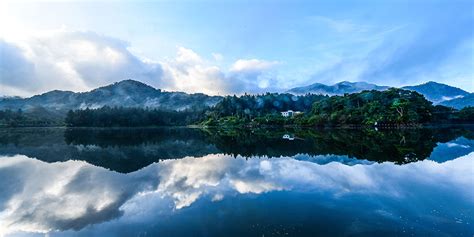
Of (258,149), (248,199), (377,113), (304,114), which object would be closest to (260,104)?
(304,114)

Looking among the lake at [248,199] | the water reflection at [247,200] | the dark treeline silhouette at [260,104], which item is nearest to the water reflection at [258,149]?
the lake at [248,199]

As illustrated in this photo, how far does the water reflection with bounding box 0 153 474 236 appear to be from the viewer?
8.15 metres

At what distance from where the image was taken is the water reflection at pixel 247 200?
26.7 ft

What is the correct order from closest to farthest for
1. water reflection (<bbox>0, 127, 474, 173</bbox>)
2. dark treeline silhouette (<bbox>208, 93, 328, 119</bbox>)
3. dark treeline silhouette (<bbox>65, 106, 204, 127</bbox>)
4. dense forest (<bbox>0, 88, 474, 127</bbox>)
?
water reflection (<bbox>0, 127, 474, 173</bbox>), dense forest (<bbox>0, 88, 474, 127</bbox>), dark treeline silhouette (<bbox>65, 106, 204, 127</bbox>), dark treeline silhouette (<bbox>208, 93, 328, 119</bbox>)

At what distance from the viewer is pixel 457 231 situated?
7508 mm

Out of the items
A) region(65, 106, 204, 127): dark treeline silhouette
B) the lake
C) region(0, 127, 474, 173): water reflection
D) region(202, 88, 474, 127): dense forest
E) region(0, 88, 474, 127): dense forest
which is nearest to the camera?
the lake

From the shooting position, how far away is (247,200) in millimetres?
10734

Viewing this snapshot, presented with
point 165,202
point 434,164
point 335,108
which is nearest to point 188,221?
point 165,202

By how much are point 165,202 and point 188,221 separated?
235cm

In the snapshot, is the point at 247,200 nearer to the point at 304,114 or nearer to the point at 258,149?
the point at 258,149

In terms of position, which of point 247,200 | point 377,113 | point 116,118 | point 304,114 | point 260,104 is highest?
point 260,104

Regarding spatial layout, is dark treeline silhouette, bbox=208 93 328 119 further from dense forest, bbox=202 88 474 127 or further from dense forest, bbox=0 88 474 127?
dense forest, bbox=202 88 474 127

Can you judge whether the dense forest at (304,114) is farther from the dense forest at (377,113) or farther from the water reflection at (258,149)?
the water reflection at (258,149)

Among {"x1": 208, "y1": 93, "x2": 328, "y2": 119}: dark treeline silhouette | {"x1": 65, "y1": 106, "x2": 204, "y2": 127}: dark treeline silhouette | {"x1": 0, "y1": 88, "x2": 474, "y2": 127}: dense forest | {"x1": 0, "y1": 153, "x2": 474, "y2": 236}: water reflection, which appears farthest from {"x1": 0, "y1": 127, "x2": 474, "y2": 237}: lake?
{"x1": 208, "y1": 93, "x2": 328, "y2": 119}: dark treeline silhouette
